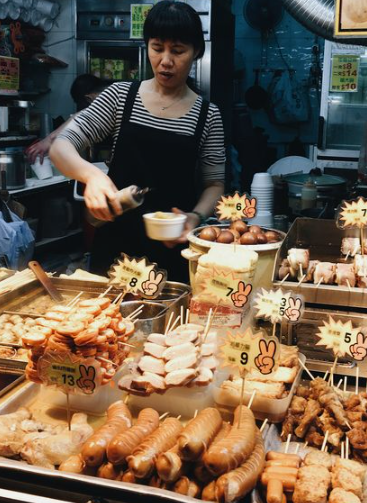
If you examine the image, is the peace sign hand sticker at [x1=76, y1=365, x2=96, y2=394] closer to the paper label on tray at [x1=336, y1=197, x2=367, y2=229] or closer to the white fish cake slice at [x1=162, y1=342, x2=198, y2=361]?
the white fish cake slice at [x1=162, y1=342, x2=198, y2=361]

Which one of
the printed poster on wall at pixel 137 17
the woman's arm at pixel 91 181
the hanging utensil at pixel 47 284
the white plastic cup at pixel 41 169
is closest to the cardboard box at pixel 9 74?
the white plastic cup at pixel 41 169

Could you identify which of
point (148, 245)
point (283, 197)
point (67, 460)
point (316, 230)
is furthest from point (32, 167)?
point (67, 460)

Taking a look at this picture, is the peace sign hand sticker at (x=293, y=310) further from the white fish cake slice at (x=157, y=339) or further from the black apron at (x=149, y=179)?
the black apron at (x=149, y=179)

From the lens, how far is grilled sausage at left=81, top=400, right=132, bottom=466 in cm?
167

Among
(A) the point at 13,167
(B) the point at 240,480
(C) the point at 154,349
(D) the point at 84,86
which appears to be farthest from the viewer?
(D) the point at 84,86

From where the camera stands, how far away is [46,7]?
8219mm

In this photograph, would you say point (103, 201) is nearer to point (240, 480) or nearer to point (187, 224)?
point (187, 224)

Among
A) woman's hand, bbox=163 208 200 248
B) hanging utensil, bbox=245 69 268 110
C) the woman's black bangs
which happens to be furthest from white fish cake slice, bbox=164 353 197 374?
hanging utensil, bbox=245 69 268 110

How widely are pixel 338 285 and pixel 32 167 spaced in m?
5.76

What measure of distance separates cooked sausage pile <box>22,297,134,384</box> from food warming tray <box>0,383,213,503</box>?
376 millimetres

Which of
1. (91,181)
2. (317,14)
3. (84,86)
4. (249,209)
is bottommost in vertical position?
(249,209)

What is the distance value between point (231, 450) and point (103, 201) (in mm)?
1293

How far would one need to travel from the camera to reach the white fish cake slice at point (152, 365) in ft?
6.63

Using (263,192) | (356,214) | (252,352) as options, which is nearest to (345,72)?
(263,192)
